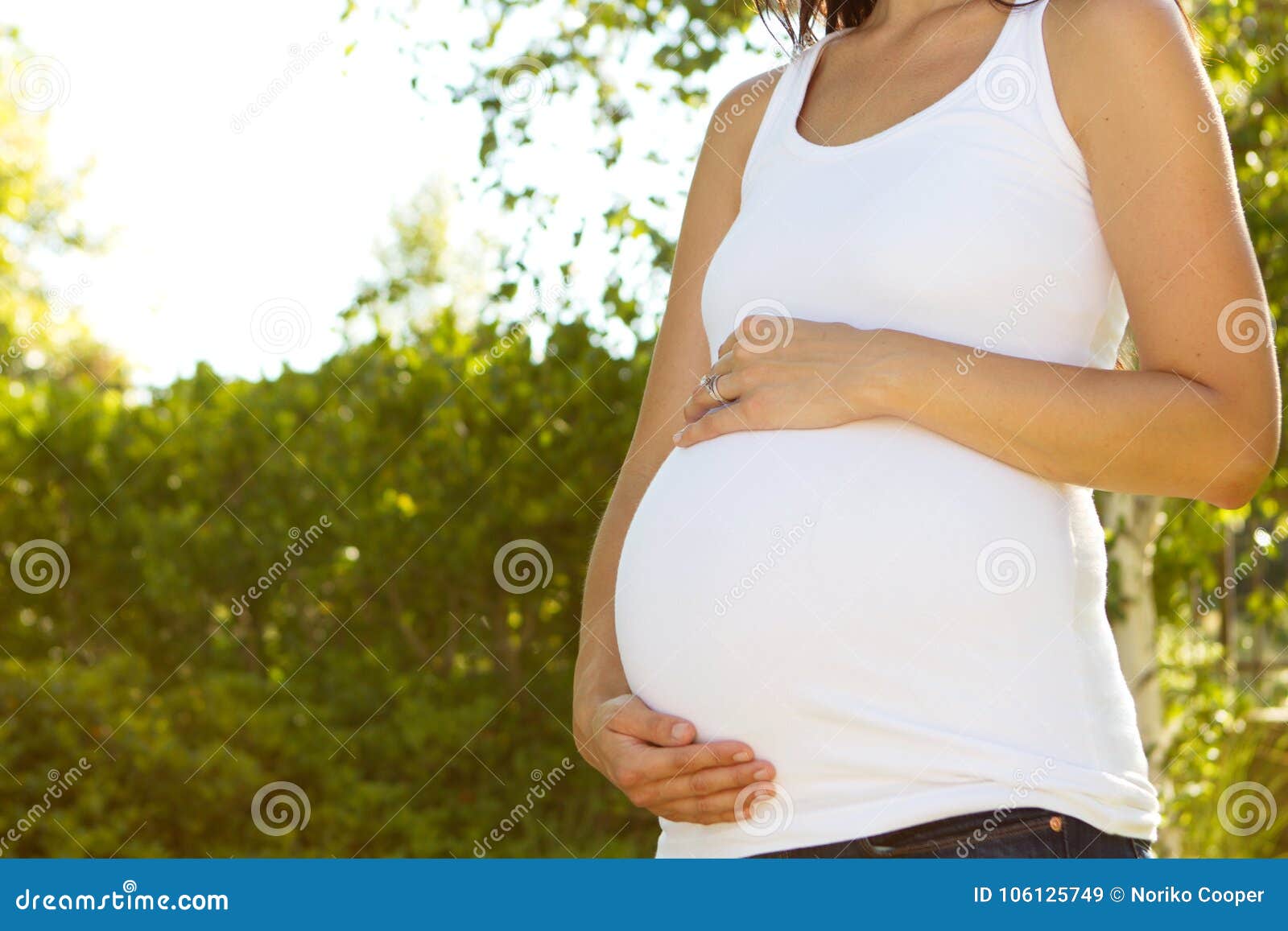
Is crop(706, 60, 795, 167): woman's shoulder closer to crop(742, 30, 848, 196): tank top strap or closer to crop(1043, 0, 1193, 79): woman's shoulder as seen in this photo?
crop(742, 30, 848, 196): tank top strap

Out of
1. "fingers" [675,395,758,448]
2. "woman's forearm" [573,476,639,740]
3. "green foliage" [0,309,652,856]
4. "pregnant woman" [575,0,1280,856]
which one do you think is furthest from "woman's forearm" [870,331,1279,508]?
"green foliage" [0,309,652,856]

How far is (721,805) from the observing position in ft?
4.44

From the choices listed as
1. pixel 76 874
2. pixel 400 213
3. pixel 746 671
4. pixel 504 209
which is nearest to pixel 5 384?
pixel 504 209

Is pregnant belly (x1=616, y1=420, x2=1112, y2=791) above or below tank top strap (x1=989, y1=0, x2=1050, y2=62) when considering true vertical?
below

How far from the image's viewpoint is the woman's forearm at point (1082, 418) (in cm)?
132

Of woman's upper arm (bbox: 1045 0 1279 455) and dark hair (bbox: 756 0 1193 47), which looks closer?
woman's upper arm (bbox: 1045 0 1279 455)

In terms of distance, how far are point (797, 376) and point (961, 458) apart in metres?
0.21

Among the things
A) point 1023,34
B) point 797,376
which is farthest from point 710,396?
point 1023,34

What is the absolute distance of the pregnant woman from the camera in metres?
1.25

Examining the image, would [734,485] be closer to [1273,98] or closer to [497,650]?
[1273,98]

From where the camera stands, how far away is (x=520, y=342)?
4871 millimetres

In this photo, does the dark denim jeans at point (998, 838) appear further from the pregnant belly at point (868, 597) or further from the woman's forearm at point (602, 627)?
the woman's forearm at point (602, 627)

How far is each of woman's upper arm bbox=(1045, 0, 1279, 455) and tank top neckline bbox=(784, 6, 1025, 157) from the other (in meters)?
0.11

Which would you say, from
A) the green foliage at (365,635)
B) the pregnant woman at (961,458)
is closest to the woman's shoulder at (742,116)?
the pregnant woman at (961,458)
